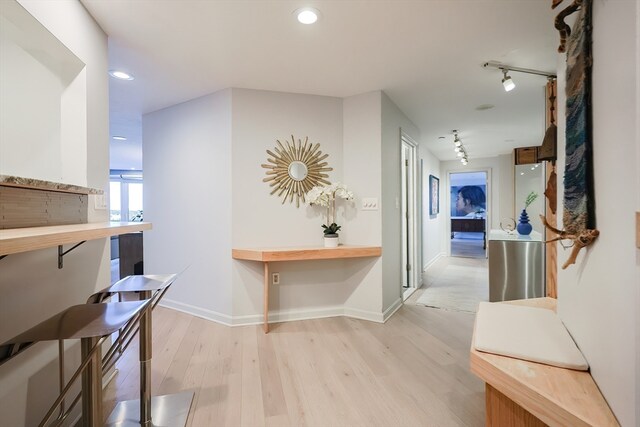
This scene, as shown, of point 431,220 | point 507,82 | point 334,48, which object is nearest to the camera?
point 334,48

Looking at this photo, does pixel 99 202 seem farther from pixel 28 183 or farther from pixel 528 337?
pixel 528 337

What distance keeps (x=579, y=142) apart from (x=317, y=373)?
6.31 feet

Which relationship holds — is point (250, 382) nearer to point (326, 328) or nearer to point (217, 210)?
point (326, 328)

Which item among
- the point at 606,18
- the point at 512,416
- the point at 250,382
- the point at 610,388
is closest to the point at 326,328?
the point at 250,382

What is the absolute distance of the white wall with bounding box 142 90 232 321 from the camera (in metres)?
2.93

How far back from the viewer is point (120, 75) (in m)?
2.61

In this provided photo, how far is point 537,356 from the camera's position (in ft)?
3.19

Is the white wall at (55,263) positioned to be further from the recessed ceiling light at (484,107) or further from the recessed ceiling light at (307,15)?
the recessed ceiling light at (484,107)

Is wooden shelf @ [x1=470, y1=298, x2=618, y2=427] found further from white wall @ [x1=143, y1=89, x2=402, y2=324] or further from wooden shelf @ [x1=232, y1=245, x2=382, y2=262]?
white wall @ [x1=143, y1=89, x2=402, y2=324]

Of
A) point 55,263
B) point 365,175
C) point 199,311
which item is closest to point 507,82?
point 365,175

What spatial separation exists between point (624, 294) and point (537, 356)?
40 cm

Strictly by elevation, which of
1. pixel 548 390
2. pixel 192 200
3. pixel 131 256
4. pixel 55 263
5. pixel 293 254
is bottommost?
pixel 131 256

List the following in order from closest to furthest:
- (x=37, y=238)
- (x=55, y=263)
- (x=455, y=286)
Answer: (x=37, y=238) → (x=55, y=263) → (x=455, y=286)

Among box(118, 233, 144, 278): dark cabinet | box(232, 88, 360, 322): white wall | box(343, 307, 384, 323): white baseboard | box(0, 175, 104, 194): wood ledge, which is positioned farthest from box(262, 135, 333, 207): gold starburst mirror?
box(118, 233, 144, 278): dark cabinet
